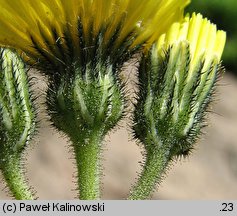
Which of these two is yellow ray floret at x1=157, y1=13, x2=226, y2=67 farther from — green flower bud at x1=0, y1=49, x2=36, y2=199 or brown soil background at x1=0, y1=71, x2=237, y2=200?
brown soil background at x1=0, y1=71, x2=237, y2=200

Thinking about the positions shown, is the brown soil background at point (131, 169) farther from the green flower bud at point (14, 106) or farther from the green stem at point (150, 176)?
the green flower bud at point (14, 106)

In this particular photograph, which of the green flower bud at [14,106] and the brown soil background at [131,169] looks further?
the brown soil background at [131,169]

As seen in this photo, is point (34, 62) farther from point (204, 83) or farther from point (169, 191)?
point (169, 191)

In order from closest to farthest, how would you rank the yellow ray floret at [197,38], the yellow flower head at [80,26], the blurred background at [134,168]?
the yellow flower head at [80,26]
the yellow ray floret at [197,38]
the blurred background at [134,168]

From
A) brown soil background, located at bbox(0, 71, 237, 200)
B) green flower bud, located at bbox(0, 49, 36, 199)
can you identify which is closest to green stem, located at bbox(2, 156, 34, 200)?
green flower bud, located at bbox(0, 49, 36, 199)

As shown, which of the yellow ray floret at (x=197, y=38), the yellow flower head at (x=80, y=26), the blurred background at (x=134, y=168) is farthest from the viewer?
the blurred background at (x=134, y=168)

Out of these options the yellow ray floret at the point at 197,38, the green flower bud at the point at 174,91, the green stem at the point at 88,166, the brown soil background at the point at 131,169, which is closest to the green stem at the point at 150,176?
the green flower bud at the point at 174,91

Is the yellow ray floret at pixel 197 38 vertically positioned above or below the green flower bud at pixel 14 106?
above
